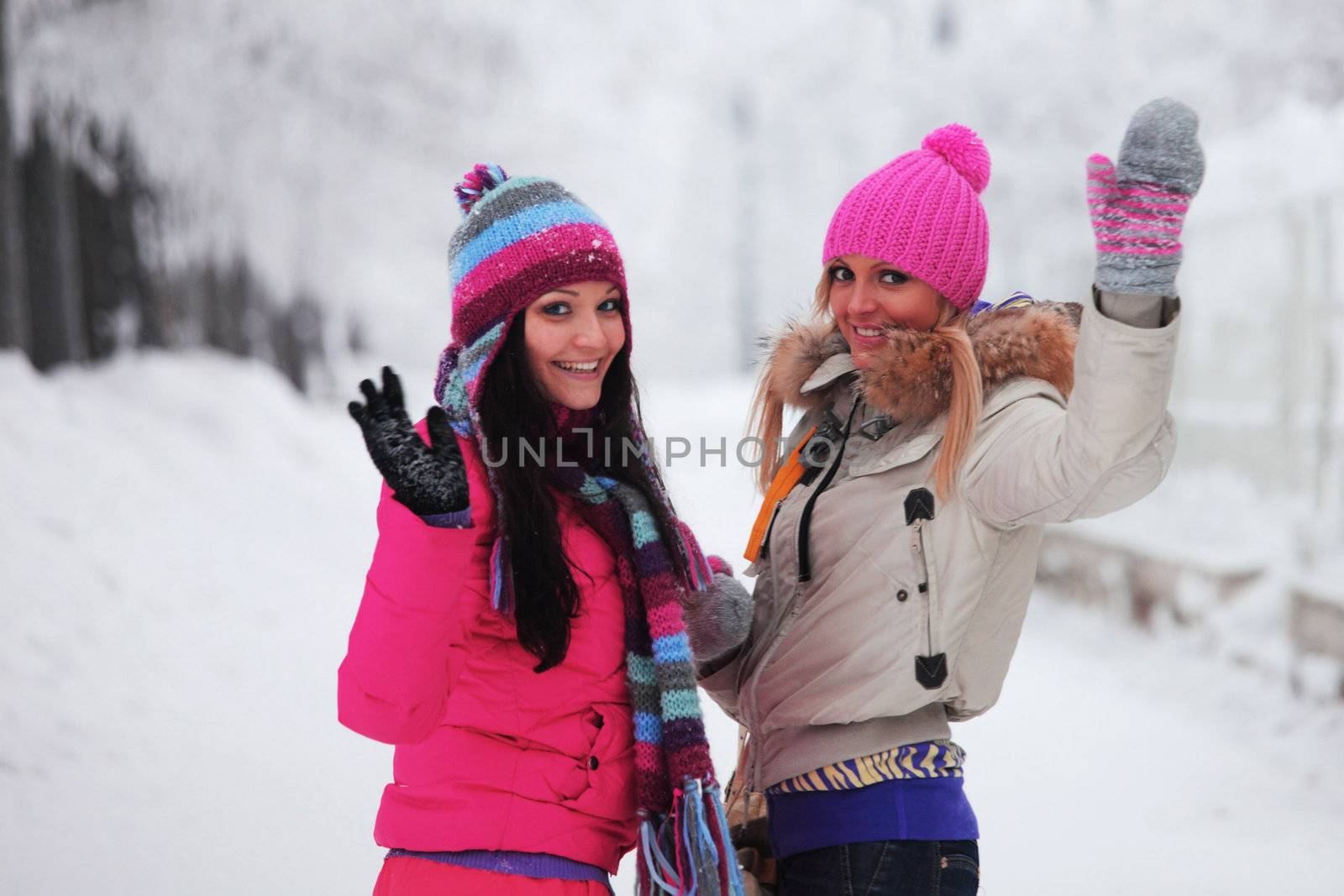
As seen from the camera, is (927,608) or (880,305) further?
(880,305)

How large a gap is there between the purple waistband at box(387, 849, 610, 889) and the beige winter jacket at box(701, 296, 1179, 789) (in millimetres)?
275

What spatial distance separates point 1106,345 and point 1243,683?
264cm

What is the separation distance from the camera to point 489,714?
3.41 ft

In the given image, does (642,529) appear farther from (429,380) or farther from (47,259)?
(429,380)

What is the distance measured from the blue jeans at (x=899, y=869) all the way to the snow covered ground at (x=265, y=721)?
0.59m

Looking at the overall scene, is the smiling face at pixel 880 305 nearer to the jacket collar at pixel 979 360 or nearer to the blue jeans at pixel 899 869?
the jacket collar at pixel 979 360

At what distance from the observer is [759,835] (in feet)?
4.19

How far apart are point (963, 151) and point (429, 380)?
19.8 ft

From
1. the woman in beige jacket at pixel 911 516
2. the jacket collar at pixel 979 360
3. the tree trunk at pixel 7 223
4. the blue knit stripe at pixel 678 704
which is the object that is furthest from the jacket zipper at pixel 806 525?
the tree trunk at pixel 7 223

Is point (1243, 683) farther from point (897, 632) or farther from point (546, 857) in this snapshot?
point (546, 857)

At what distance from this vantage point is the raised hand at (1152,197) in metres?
0.85

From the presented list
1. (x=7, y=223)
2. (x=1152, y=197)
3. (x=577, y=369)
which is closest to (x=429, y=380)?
Answer: (x=7, y=223)

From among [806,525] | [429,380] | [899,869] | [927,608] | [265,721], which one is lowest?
[899,869]

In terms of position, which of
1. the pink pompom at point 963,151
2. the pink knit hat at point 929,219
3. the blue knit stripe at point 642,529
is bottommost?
the blue knit stripe at point 642,529
